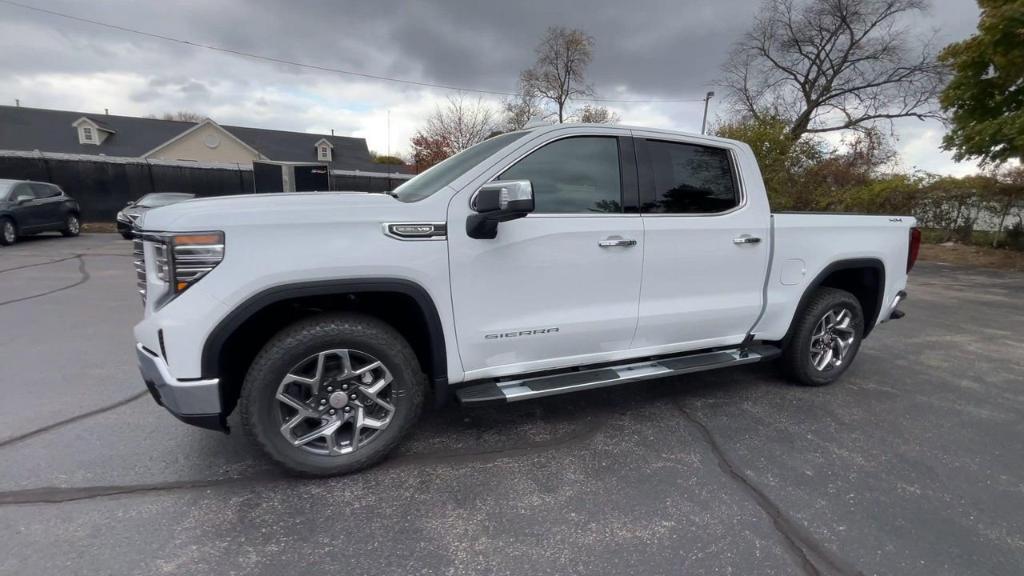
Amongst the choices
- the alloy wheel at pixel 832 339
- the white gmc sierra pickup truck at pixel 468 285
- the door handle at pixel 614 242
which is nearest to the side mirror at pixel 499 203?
the white gmc sierra pickup truck at pixel 468 285

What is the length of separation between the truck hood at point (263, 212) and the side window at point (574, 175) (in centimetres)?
80

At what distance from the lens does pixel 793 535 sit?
2.37 metres

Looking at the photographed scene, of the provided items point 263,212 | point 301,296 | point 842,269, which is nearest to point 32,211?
point 263,212

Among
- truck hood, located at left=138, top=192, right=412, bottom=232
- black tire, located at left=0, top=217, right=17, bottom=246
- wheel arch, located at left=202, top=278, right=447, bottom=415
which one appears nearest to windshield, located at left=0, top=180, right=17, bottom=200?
black tire, located at left=0, top=217, right=17, bottom=246

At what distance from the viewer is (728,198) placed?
12.0 ft

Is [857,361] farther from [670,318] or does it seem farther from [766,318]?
[670,318]

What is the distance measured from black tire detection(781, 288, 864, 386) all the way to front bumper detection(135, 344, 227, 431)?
413 centimetres

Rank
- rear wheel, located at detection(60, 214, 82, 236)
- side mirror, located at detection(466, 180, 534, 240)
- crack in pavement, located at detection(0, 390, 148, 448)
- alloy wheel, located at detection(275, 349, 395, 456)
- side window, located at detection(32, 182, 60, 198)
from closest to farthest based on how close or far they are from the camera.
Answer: side mirror, located at detection(466, 180, 534, 240) < alloy wheel, located at detection(275, 349, 395, 456) < crack in pavement, located at detection(0, 390, 148, 448) < side window, located at detection(32, 182, 60, 198) < rear wheel, located at detection(60, 214, 82, 236)

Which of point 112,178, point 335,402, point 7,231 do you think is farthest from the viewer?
point 112,178

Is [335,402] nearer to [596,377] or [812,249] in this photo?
[596,377]

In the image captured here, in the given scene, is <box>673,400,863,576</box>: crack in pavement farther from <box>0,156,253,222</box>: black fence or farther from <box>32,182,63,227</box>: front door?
<box>0,156,253,222</box>: black fence

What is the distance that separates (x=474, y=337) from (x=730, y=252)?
1981 mm

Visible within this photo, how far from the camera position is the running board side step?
2.87 meters

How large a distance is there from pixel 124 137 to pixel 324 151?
45.8 feet
